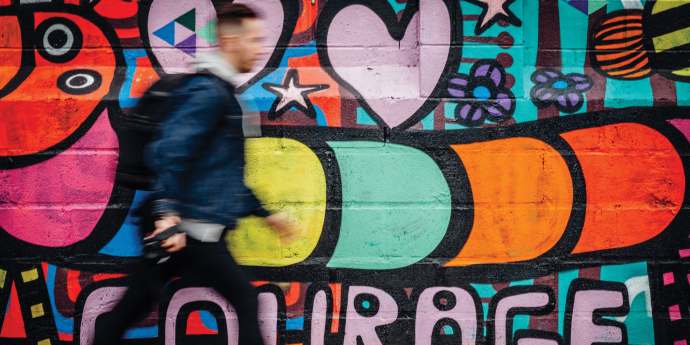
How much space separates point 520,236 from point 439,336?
754 mm

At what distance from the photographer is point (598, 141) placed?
8.04 ft

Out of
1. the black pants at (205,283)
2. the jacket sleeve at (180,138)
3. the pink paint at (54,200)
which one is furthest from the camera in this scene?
the pink paint at (54,200)

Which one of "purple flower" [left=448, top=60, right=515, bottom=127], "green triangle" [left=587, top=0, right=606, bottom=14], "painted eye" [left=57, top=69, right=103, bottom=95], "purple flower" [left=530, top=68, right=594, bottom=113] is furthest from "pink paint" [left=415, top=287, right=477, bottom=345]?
"painted eye" [left=57, top=69, right=103, bottom=95]

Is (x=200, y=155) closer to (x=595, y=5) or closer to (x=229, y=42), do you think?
(x=229, y=42)

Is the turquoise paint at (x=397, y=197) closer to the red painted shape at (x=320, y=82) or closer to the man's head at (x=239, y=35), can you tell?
the red painted shape at (x=320, y=82)

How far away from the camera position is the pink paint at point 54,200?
241cm

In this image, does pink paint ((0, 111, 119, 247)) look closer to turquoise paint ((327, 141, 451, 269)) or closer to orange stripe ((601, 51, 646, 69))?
turquoise paint ((327, 141, 451, 269))

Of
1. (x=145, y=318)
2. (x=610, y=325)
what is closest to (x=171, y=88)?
(x=145, y=318)

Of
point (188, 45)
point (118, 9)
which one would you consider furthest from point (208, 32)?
point (118, 9)

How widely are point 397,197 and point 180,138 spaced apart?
1335 millimetres

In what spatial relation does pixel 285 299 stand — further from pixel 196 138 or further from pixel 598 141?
pixel 598 141

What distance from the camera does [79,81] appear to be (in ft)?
8.09

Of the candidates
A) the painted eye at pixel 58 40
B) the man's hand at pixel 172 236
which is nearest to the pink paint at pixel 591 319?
the man's hand at pixel 172 236

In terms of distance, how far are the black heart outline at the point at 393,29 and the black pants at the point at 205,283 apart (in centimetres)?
128
